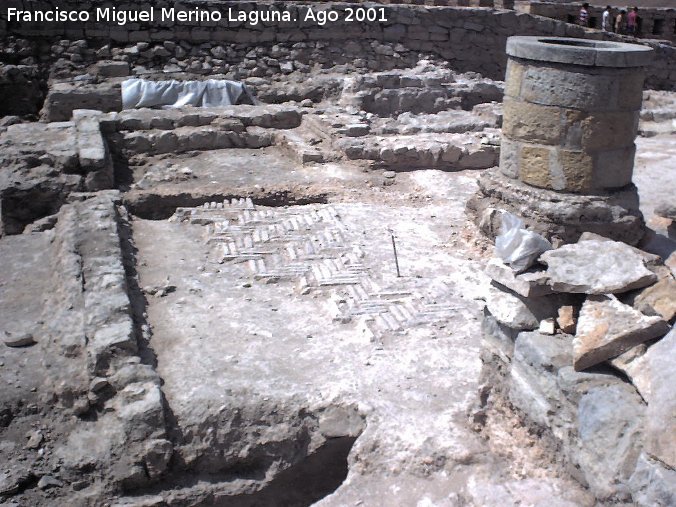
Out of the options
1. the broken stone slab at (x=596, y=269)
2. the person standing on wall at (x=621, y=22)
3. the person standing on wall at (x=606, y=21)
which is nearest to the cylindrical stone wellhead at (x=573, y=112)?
the broken stone slab at (x=596, y=269)

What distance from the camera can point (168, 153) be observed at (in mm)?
10055

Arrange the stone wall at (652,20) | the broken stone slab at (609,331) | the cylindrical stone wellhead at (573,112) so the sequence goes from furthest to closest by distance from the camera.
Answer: the stone wall at (652,20) → the cylindrical stone wellhead at (573,112) → the broken stone slab at (609,331)

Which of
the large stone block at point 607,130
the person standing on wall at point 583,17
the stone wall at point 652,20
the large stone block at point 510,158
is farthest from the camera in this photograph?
the stone wall at point 652,20

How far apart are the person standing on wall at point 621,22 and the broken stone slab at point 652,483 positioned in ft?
60.3

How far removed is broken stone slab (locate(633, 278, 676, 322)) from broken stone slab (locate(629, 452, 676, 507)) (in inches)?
31.6

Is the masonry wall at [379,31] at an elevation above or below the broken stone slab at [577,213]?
above

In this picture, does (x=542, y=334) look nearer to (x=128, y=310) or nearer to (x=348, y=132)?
(x=128, y=310)

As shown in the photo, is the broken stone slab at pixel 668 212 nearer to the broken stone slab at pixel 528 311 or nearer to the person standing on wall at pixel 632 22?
the broken stone slab at pixel 528 311

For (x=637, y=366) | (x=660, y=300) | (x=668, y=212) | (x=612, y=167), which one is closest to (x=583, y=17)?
(x=612, y=167)

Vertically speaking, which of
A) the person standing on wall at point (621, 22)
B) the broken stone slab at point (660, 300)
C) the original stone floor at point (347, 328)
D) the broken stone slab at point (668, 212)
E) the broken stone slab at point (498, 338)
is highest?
the person standing on wall at point (621, 22)

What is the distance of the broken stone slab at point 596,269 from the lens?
360 cm

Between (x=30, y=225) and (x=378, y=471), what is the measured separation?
16.5 ft

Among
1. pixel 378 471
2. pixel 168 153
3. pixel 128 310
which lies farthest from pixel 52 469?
pixel 168 153

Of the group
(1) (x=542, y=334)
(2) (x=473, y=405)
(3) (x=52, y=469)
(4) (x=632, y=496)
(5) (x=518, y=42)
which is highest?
(5) (x=518, y=42)
